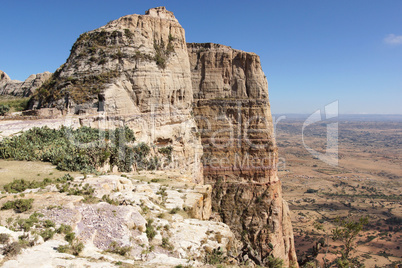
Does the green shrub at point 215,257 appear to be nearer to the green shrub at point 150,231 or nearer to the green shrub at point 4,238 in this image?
the green shrub at point 150,231

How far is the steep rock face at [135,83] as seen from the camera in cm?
2478

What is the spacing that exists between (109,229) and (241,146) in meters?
24.5

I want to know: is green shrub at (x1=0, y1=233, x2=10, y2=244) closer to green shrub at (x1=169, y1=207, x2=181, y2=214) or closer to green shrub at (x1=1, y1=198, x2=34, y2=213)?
green shrub at (x1=1, y1=198, x2=34, y2=213)

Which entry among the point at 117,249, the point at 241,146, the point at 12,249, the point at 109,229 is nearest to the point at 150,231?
the point at 109,229

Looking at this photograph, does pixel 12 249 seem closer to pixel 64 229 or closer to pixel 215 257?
pixel 64 229

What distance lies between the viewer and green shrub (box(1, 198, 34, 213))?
1003 centimetres

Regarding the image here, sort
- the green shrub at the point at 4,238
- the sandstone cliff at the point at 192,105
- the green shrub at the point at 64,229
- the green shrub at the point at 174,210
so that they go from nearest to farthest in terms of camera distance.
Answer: the green shrub at the point at 4,238
the green shrub at the point at 64,229
the green shrub at the point at 174,210
the sandstone cliff at the point at 192,105

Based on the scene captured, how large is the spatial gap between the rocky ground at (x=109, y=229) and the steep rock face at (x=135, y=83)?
11800mm

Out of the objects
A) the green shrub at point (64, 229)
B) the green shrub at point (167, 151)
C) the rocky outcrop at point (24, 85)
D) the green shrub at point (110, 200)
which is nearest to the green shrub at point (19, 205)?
the green shrub at point (64, 229)

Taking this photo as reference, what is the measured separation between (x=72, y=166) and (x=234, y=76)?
2476 cm

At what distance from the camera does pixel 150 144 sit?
26.5m

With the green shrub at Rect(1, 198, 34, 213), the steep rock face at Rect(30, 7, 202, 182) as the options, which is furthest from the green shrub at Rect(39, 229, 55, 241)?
the steep rock face at Rect(30, 7, 202, 182)

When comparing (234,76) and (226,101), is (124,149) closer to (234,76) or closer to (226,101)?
(226,101)

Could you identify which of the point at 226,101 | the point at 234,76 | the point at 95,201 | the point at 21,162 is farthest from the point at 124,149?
the point at 234,76
